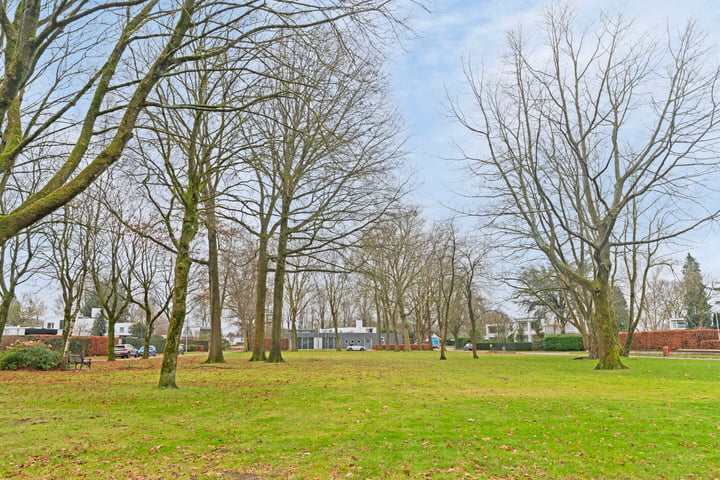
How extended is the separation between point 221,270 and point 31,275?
715 inches

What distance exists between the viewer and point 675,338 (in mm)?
40969

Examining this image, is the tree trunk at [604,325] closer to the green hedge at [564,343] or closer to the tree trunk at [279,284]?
the tree trunk at [279,284]

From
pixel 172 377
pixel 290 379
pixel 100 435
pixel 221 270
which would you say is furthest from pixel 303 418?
pixel 221 270

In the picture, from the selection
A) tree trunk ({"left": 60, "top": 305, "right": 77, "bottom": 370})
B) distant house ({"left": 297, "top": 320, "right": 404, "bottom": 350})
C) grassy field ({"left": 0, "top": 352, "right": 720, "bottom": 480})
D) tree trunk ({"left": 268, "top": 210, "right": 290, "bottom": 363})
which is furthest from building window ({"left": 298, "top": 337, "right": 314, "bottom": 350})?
grassy field ({"left": 0, "top": 352, "right": 720, "bottom": 480})

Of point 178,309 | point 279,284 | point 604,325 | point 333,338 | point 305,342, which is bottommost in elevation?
point 305,342

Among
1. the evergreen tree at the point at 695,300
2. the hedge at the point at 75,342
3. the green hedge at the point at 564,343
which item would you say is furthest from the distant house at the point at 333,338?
the evergreen tree at the point at 695,300

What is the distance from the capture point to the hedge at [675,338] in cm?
3991

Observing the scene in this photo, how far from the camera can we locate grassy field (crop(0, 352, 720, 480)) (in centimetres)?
517

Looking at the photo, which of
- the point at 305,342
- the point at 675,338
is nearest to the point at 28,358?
the point at 675,338

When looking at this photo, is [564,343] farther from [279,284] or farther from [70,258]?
[70,258]

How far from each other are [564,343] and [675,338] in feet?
34.3

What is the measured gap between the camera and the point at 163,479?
485 centimetres

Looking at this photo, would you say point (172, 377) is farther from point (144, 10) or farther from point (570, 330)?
point (570, 330)

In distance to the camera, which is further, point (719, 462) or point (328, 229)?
point (328, 229)
